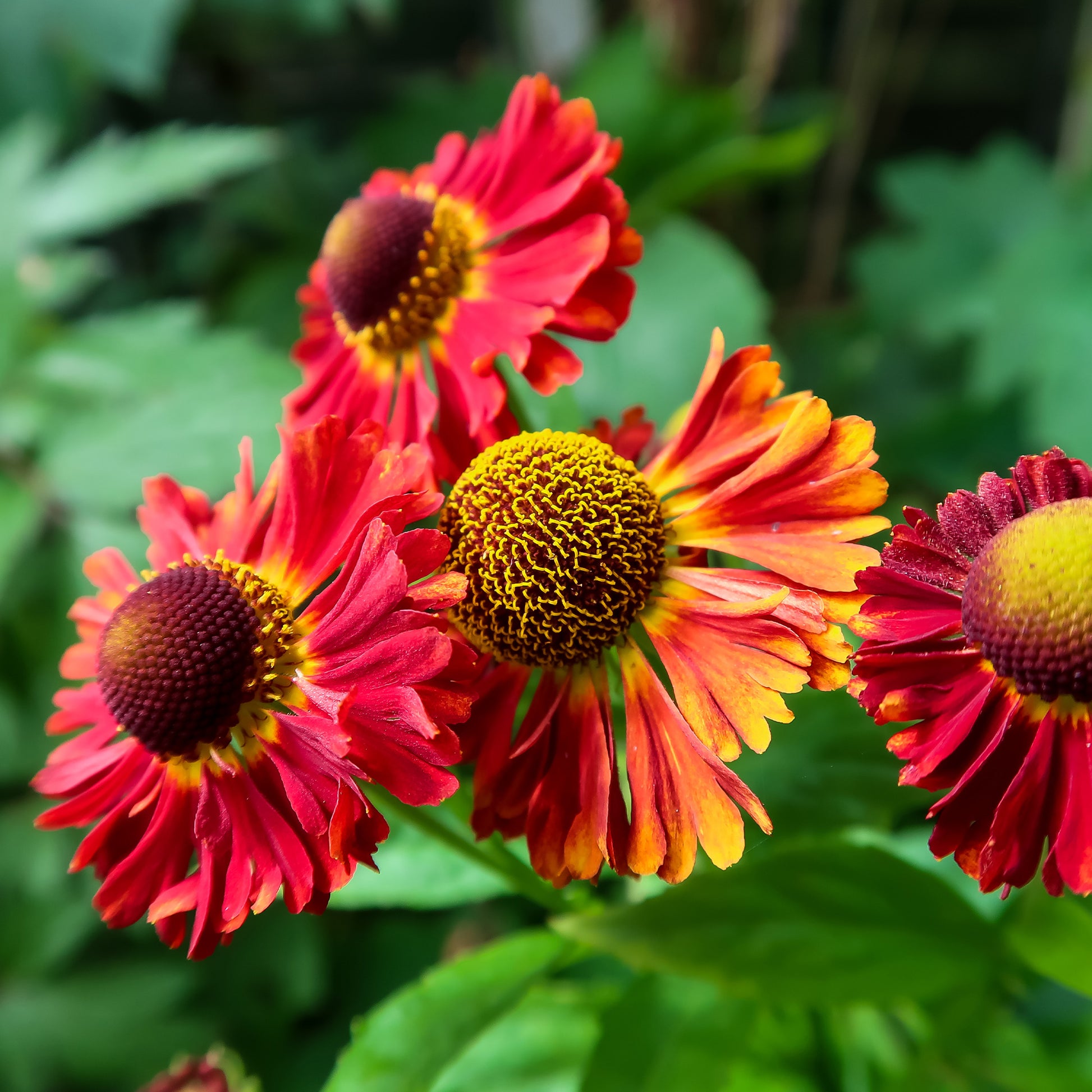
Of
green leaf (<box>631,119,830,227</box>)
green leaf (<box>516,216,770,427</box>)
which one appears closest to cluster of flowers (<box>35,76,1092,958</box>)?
green leaf (<box>516,216,770,427</box>)

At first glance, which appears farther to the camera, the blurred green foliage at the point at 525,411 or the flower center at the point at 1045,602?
the blurred green foliage at the point at 525,411

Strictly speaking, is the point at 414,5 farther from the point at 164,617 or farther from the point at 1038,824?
the point at 1038,824

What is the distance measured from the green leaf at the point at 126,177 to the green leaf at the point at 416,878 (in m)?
0.73

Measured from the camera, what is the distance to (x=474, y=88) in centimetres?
165

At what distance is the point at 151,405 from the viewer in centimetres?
95

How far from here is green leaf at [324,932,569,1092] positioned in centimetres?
46

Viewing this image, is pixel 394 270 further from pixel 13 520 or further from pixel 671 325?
pixel 671 325

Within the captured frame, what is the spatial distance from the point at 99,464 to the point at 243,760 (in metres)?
0.62

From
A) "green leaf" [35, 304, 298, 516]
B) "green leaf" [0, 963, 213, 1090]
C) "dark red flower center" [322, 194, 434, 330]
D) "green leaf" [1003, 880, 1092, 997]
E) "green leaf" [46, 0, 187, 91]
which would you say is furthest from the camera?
"green leaf" [46, 0, 187, 91]

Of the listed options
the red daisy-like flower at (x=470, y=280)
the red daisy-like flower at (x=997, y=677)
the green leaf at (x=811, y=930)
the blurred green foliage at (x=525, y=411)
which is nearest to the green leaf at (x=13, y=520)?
the blurred green foliage at (x=525, y=411)

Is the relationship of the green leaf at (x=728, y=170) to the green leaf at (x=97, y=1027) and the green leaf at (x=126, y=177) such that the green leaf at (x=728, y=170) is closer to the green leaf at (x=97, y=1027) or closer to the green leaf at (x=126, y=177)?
the green leaf at (x=126, y=177)

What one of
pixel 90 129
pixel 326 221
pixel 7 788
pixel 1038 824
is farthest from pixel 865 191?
pixel 1038 824

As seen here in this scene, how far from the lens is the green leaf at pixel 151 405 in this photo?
2.83ft

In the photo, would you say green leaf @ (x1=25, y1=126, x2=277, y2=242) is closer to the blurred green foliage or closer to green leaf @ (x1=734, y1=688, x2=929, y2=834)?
the blurred green foliage
